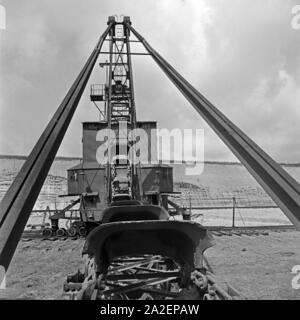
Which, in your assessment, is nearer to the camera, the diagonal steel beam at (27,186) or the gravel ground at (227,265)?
the diagonal steel beam at (27,186)

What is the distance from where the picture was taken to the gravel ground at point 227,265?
6289 mm

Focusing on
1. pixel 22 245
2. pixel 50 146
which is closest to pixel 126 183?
pixel 22 245

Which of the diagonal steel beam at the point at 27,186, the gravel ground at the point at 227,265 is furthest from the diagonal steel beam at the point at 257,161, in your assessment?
the gravel ground at the point at 227,265

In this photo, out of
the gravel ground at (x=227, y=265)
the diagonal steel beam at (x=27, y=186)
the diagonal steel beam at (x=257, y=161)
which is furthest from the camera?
the gravel ground at (x=227, y=265)

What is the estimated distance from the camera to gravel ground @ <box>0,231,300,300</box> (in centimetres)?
629

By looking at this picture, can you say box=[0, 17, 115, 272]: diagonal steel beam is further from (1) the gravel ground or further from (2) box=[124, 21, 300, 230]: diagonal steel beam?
(1) the gravel ground

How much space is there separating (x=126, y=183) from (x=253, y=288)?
5.76 meters

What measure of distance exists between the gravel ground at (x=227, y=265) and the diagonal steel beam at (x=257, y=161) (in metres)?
2.87

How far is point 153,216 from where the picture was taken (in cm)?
539

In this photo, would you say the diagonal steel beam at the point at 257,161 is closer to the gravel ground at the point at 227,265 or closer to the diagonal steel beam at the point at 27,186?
the diagonal steel beam at the point at 27,186

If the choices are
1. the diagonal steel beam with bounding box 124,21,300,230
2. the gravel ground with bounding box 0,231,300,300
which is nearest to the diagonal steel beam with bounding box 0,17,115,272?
the diagonal steel beam with bounding box 124,21,300,230

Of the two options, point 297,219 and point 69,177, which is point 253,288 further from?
point 69,177

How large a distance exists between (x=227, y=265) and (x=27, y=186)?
296 inches
